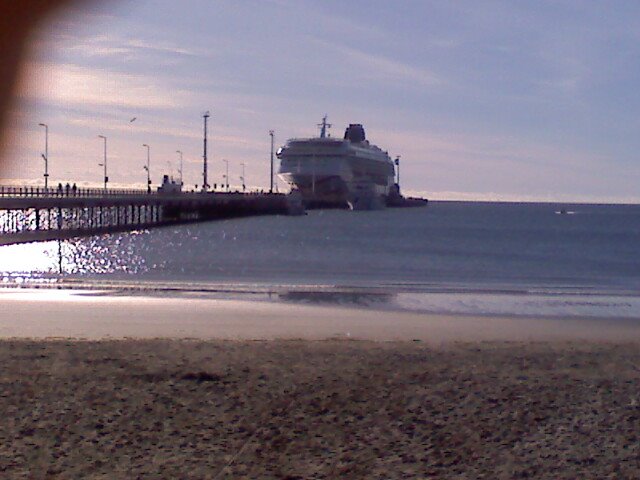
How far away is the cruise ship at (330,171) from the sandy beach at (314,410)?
7467cm

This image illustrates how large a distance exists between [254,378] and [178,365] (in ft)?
2.91

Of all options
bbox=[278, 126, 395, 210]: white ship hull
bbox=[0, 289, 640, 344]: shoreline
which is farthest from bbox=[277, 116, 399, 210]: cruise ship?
bbox=[0, 289, 640, 344]: shoreline

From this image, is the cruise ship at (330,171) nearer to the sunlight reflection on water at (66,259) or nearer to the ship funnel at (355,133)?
the ship funnel at (355,133)

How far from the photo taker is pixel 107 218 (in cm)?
5316

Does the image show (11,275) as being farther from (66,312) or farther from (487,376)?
(487,376)

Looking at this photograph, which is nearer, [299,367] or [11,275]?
[299,367]

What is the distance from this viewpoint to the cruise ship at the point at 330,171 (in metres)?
83.8

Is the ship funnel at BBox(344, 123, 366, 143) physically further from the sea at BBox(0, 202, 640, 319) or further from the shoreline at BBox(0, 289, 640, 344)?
the shoreline at BBox(0, 289, 640, 344)

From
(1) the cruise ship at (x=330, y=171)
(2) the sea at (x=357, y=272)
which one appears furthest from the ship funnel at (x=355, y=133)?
(2) the sea at (x=357, y=272)

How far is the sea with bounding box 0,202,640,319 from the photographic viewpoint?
18.2 m

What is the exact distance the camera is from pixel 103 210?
5231 centimetres

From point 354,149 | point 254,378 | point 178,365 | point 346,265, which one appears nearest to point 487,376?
point 254,378

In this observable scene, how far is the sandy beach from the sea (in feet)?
26.1

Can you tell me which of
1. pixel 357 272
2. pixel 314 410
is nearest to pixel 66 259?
pixel 357 272
